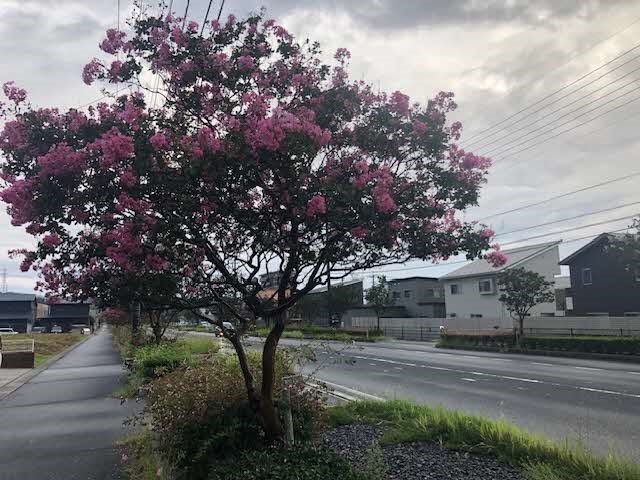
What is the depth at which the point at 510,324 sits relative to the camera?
38500 millimetres

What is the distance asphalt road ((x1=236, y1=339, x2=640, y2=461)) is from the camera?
28.2 feet

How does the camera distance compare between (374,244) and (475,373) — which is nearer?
(374,244)

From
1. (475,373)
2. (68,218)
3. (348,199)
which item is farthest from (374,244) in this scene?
(475,373)

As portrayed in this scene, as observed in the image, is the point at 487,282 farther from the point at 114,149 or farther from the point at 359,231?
the point at 114,149

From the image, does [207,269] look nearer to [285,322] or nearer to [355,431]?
[285,322]

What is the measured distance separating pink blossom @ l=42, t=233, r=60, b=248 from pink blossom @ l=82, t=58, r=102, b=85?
1.86m

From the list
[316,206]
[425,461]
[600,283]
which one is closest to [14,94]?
[316,206]

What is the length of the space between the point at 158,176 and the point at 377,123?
2097mm

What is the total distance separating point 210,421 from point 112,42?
156 inches

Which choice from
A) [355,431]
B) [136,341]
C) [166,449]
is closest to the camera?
[166,449]

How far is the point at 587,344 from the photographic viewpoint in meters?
24.9

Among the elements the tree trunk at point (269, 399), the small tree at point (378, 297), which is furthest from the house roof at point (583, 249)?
the tree trunk at point (269, 399)

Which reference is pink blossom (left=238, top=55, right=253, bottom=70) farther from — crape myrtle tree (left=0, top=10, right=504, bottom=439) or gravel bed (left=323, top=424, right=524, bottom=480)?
gravel bed (left=323, top=424, right=524, bottom=480)

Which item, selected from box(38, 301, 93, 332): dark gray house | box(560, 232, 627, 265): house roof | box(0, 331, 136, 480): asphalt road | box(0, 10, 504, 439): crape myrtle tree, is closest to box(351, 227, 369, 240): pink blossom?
box(0, 10, 504, 439): crape myrtle tree
